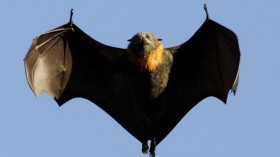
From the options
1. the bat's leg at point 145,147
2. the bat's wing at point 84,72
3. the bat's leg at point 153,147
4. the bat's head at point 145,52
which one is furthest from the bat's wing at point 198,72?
the bat's wing at point 84,72

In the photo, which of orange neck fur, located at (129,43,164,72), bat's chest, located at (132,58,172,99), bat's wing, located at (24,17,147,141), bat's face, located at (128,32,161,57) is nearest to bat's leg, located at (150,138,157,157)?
bat's wing, located at (24,17,147,141)

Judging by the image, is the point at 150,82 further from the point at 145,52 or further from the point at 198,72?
the point at 198,72

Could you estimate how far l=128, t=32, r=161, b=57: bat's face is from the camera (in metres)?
27.9

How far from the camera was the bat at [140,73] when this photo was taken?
27.9 m

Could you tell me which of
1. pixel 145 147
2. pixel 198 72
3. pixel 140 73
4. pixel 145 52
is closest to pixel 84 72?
pixel 140 73

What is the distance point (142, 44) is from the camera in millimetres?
27875

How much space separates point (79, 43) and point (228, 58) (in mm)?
3694

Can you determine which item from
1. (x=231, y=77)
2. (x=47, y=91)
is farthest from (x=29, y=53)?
(x=231, y=77)

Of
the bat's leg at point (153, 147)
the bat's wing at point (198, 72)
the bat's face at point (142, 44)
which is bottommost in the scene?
the bat's leg at point (153, 147)

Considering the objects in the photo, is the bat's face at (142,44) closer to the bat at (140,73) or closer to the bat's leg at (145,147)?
the bat at (140,73)

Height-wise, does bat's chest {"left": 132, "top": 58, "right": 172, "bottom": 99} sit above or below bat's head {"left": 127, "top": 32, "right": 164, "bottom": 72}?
below

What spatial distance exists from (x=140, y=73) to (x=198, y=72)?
1549 millimetres

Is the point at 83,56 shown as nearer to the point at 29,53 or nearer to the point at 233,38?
the point at 29,53

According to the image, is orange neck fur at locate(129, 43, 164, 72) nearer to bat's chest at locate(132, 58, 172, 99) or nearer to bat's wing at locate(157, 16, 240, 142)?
bat's chest at locate(132, 58, 172, 99)
